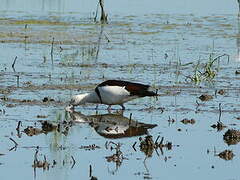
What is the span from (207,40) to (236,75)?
588 cm

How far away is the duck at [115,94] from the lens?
10.8m

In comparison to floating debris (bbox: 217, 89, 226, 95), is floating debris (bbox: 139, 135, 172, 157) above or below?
above

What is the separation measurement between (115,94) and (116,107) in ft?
2.29

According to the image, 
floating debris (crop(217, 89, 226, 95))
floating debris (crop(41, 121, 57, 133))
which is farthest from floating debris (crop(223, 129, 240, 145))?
floating debris (crop(217, 89, 226, 95))

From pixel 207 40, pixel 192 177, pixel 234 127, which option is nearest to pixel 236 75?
pixel 234 127

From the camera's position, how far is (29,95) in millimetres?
11852

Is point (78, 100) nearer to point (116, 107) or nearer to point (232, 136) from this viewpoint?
point (116, 107)

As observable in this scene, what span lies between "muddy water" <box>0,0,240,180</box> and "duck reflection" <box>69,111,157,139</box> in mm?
14

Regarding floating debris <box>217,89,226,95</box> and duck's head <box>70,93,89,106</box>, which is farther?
floating debris <box>217,89,226,95</box>

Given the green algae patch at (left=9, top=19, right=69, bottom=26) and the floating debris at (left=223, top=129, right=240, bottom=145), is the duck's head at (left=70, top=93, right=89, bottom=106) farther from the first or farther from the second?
the green algae patch at (left=9, top=19, right=69, bottom=26)

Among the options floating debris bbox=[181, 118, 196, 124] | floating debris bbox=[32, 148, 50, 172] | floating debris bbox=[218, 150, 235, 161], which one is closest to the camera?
floating debris bbox=[32, 148, 50, 172]

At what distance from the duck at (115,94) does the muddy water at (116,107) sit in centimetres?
16

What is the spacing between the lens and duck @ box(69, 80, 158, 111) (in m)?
10.8

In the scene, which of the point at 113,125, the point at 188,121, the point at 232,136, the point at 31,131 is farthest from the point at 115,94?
the point at 232,136
